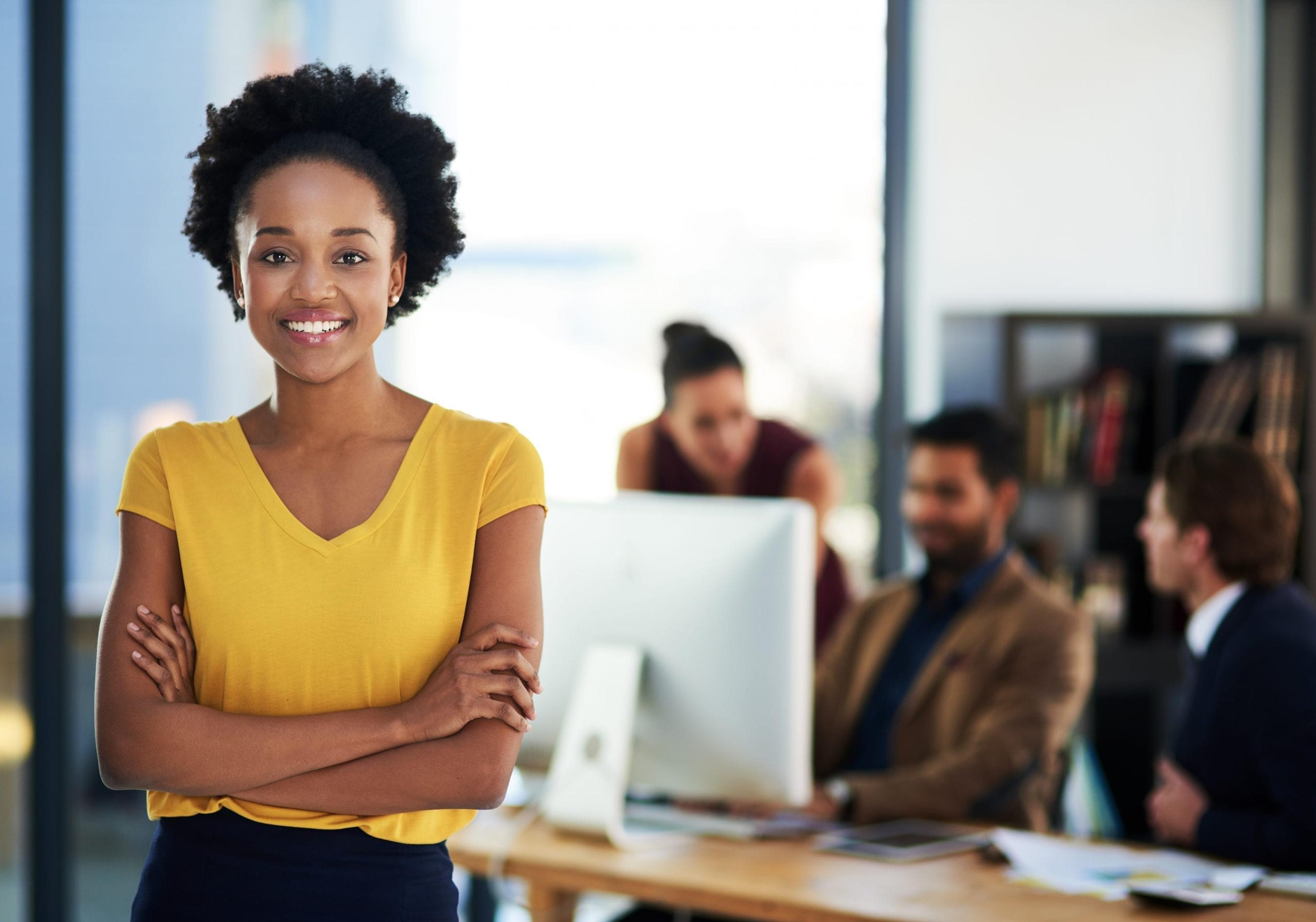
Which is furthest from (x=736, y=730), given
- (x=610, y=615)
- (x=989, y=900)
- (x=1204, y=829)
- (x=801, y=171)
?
(x=801, y=171)

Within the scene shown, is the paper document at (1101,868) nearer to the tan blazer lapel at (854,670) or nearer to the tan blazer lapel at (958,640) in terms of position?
the tan blazer lapel at (958,640)

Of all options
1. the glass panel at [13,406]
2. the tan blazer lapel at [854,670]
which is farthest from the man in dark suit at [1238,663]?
the glass panel at [13,406]

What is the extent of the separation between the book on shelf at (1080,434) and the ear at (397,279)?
307 centimetres

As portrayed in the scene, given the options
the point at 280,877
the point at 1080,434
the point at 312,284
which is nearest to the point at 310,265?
the point at 312,284

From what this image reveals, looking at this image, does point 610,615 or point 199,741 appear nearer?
point 199,741

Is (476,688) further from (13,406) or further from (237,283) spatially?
(13,406)

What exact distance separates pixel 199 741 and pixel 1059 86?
3.84m

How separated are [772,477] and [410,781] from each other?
7.24 ft

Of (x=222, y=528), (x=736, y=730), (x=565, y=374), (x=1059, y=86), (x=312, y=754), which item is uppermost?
(x=1059, y=86)

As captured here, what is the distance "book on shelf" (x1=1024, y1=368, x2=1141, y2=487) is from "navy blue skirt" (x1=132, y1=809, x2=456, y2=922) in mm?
3176

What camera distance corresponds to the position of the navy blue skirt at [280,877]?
46.6 inches

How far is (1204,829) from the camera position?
7.22ft

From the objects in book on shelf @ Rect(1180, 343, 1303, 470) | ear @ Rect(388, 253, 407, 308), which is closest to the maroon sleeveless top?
book on shelf @ Rect(1180, 343, 1303, 470)

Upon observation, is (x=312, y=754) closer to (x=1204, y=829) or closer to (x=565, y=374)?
(x=1204, y=829)
